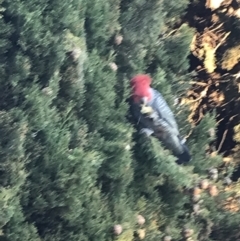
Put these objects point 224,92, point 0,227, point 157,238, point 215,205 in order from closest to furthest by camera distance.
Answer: point 0,227 → point 157,238 → point 215,205 → point 224,92

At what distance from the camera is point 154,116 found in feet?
4.43

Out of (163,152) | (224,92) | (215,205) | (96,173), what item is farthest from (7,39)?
(224,92)

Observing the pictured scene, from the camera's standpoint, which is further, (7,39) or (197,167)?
(197,167)

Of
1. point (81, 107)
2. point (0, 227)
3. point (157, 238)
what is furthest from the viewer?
point (157, 238)

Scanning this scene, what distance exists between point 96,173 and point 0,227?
276 mm

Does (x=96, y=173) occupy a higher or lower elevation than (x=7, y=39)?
lower

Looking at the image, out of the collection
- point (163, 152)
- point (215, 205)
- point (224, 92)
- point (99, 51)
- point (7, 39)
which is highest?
point (7, 39)

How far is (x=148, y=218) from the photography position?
132 centimetres

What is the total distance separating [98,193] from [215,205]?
385 millimetres

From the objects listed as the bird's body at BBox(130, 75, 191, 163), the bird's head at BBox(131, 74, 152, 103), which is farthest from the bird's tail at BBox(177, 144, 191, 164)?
the bird's head at BBox(131, 74, 152, 103)

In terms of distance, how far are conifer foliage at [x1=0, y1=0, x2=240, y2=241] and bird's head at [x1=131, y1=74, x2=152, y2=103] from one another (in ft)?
0.10

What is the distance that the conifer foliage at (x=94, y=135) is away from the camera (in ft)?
3.52

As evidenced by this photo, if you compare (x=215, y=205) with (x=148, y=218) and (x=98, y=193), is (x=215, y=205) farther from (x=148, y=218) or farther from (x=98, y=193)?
(x=98, y=193)

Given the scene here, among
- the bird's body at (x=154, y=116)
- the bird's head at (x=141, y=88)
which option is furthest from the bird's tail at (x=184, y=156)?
the bird's head at (x=141, y=88)
